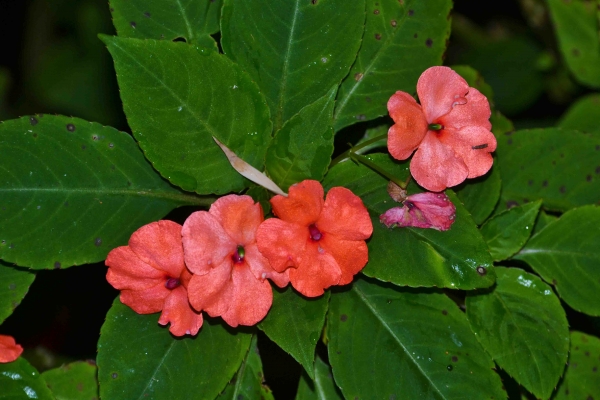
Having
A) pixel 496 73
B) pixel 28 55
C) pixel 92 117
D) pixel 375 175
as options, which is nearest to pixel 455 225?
pixel 375 175

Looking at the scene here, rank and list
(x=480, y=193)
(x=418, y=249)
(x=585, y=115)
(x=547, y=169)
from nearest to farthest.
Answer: (x=418, y=249), (x=480, y=193), (x=547, y=169), (x=585, y=115)

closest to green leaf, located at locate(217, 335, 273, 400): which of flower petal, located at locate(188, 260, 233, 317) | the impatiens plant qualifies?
the impatiens plant

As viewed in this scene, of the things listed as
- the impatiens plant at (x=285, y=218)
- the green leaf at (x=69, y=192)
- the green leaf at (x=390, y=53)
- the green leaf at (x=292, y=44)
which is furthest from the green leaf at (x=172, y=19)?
the green leaf at (x=390, y=53)

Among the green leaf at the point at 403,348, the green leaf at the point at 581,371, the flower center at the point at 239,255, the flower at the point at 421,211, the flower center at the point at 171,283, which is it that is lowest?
the green leaf at the point at 581,371

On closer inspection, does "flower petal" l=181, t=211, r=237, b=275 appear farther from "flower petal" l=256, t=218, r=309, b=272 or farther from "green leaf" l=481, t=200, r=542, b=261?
"green leaf" l=481, t=200, r=542, b=261

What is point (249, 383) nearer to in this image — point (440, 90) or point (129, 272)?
point (129, 272)

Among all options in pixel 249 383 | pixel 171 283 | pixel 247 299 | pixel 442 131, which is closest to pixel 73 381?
pixel 249 383

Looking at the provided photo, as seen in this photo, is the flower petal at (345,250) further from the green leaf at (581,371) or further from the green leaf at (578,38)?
the green leaf at (578,38)
